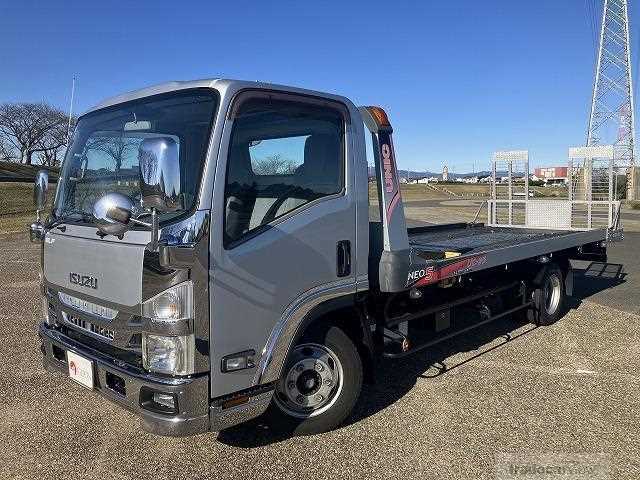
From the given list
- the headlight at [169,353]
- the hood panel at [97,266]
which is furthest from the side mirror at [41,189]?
the headlight at [169,353]

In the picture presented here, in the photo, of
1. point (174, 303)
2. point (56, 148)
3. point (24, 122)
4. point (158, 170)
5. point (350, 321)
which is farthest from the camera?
point (24, 122)

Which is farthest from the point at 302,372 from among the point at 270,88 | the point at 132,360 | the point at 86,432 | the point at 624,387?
the point at 624,387

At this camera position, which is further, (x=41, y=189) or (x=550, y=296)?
(x=550, y=296)

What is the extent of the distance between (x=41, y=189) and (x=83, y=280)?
104 centimetres

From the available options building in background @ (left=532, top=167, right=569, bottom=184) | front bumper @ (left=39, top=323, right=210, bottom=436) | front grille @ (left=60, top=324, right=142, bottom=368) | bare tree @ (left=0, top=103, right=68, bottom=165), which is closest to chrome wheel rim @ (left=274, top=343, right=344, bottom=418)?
front bumper @ (left=39, top=323, right=210, bottom=436)

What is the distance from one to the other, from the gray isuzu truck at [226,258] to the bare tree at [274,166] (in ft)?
0.03

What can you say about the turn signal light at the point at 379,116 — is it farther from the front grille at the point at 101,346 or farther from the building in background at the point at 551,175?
the building in background at the point at 551,175

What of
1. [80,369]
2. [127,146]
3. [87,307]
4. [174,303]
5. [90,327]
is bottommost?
[80,369]

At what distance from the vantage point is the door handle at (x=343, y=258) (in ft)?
11.5

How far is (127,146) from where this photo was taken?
342 centimetres

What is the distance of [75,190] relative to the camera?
12.1ft

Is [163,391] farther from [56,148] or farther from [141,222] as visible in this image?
[56,148]

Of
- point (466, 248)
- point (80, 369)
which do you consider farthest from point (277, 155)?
point (466, 248)

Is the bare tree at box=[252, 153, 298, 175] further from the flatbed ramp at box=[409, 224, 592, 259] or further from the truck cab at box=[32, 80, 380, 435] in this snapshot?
the flatbed ramp at box=[409, 224, 592, 259]
